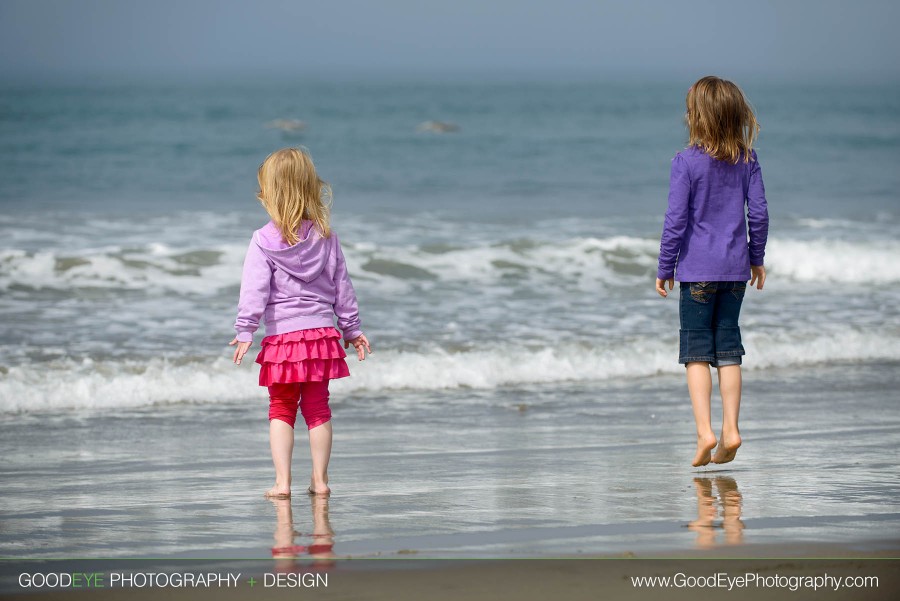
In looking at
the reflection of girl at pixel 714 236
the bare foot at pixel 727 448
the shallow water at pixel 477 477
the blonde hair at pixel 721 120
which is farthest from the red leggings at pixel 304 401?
the blonde hair at pixel 721 120

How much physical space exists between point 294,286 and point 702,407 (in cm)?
172

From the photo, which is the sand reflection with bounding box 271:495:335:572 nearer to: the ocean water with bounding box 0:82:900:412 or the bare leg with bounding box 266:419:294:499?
the bare leg with bounding box 266:419:294:499

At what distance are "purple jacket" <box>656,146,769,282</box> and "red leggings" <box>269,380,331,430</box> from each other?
1.43 metres

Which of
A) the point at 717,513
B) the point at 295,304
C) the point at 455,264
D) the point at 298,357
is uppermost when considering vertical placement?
the point at 455,264

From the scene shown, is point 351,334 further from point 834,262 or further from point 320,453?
point 834,262

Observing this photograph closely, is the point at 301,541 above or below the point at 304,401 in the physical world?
below

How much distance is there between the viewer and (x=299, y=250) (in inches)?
158

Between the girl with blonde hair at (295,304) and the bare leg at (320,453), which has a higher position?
the girl with blonde hair at (295,304)

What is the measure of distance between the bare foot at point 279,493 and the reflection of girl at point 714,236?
163 cm

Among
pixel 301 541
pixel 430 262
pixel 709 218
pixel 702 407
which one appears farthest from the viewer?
pixel 430 262

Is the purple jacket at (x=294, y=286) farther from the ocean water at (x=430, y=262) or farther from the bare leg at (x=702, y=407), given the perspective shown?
the ocean water at (x=430, y=262)

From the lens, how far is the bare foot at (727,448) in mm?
4336

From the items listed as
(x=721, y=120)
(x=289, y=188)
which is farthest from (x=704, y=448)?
(x=289, y=188)

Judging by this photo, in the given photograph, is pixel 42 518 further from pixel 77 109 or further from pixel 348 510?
pixel 77 109
